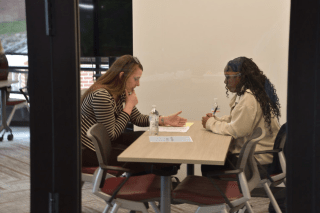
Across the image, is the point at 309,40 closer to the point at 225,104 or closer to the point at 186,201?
the point at 225,104

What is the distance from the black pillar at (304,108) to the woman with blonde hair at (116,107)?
0.47 meters

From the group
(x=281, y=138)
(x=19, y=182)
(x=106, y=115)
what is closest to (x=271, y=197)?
(x=281, y=138)

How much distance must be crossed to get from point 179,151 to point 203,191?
0.87 feet

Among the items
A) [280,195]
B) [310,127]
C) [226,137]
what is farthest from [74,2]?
[280,195]

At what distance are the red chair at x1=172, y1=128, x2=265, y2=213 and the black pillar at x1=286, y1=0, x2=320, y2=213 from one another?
0.62 ft

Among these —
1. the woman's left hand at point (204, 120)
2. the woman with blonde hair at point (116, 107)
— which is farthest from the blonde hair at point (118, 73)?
the woman's left hand at point (204, 120)

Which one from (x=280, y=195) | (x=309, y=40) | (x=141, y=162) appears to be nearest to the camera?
(x=309, y=40)

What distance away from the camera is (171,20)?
5.09 feet

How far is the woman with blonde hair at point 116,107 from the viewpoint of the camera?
62.6 inches

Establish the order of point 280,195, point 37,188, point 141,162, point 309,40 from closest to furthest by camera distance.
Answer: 1. point 309,40
2. point 280,195
3. point 37,188
4. point 141,162

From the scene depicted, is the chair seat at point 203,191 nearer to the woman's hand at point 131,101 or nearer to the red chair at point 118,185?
the red chair at point 118,185

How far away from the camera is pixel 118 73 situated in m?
1.58

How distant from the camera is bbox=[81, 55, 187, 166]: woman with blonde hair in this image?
5.21ft

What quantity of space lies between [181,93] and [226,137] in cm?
31
